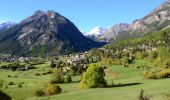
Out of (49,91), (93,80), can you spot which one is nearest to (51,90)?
(49,91)

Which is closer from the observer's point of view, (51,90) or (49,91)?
(51,90)

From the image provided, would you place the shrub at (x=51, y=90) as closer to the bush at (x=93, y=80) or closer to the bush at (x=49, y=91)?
the bush at (x=49, y=91)

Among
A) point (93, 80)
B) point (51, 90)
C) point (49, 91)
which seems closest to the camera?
point (51, 90)

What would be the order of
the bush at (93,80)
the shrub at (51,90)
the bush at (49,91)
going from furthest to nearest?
the bush at (93,80), the shrub at (51,90), the bush at (49,91)

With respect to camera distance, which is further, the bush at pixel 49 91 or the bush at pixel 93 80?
the bush at pixel 93 80

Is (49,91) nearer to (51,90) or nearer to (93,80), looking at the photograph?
(51,90)

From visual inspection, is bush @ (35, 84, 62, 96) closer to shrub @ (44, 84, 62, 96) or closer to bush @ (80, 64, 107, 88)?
shrub @ (44, 84, 62, 96)

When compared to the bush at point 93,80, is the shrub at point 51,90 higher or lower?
lower

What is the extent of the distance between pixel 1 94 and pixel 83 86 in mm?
33179

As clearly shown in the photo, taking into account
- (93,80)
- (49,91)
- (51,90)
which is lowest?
(49,91)

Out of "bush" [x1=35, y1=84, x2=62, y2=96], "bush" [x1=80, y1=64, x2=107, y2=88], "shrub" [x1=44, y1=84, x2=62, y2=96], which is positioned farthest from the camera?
"bush" [x1=80, y1=64, x2=107, y2=88]

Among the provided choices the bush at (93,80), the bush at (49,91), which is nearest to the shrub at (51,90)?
the bush at (49,91)

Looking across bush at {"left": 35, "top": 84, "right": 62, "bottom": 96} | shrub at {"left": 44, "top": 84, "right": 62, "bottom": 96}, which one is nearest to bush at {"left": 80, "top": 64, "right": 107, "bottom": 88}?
shrub at {"left": 44, "top": 84, "right": 62, "bottom": 96}

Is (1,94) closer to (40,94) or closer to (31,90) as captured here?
(40,94)
